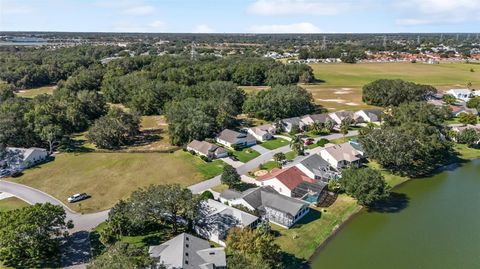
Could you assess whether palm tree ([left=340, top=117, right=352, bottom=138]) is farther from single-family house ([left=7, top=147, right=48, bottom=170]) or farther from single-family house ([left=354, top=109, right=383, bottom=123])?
single-family house ([left=7, top=147, right=48, bottom=170])

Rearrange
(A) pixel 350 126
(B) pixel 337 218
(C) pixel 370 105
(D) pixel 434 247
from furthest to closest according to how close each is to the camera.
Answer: (C) pixel 370 105 → (A) pixel 350 126 → (B) pixel 337 218 → (D) pixel 434 247

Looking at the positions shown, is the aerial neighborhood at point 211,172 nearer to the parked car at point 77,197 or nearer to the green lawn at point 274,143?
the parked car at point 77,197

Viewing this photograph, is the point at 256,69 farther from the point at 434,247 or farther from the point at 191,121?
the point at 434,247

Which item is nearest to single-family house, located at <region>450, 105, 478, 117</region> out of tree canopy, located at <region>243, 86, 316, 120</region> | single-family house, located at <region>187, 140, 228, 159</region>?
tree canopy, located at <region>243, 86, 316, 120</region>

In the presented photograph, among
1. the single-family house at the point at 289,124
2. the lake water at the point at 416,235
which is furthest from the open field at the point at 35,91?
the lake water at the point at 416,235

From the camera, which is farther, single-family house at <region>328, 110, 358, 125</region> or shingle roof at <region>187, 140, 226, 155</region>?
single-family house at <region>328, 110, 358, 125</region>

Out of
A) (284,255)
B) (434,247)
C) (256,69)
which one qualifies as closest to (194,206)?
(284,255)
